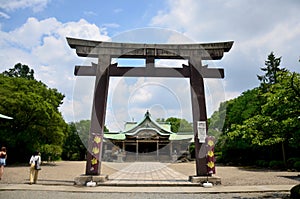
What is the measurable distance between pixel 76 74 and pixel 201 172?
6620 mm

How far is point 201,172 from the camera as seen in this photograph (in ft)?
31.1

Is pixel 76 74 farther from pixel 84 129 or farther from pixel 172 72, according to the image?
pixel 84 129

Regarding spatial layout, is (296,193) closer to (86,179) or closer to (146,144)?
(86,179)

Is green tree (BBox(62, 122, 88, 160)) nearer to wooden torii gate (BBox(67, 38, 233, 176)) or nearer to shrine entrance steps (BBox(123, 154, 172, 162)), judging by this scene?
shrine entrance steps (BBox(123, 154, 172, 162))

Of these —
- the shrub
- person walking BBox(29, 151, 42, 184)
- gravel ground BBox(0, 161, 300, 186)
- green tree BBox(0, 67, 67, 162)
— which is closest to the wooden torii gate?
person walking BBox(29, 151, 42, 184)

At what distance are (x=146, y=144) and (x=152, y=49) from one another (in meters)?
22.7

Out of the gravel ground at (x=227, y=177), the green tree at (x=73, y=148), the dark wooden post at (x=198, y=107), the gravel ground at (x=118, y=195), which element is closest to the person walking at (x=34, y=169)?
the gravel ground at (x=227, y=177)

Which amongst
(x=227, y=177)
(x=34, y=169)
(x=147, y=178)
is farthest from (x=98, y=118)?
(x=227, y=177)

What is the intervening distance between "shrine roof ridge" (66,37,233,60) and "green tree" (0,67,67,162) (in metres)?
11.1

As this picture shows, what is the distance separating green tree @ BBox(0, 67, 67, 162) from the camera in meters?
18.5

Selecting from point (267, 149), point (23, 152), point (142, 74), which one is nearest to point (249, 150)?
point (267, 149)

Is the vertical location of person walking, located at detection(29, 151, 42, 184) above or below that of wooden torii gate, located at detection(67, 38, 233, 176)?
below

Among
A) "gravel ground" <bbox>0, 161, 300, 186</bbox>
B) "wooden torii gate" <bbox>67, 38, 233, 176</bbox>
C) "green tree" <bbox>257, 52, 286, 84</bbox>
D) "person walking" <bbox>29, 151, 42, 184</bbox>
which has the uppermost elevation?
"green tree" <bbox>257, 52, 286, 84</bbox>

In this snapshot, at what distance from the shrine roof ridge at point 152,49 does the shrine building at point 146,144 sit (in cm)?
2000
